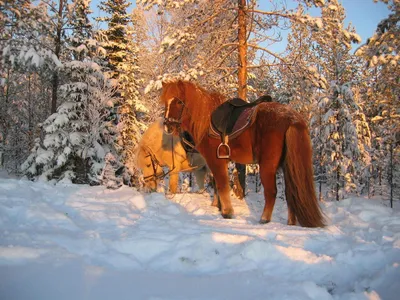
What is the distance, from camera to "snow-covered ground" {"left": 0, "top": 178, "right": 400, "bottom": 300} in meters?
1.95

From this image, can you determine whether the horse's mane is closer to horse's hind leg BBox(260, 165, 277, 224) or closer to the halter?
the halter

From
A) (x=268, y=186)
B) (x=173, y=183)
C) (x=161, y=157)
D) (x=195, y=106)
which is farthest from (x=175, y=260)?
(x=161, y=157)

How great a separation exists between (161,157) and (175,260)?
5285mm

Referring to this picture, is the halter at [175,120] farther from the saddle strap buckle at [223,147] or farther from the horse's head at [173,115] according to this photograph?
the saddle strap buckle at [223,147]

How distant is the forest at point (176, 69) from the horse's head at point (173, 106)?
1820mm

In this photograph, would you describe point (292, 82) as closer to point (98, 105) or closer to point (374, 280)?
point (374, 280)

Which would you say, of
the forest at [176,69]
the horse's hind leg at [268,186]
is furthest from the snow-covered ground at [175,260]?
the forest at [176,69]

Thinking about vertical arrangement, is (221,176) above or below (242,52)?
below

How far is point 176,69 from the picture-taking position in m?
8.49

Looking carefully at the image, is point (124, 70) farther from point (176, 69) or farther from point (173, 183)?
point (173, 183)

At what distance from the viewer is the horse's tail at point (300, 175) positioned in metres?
4.44

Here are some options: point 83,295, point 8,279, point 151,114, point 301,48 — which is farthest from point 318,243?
point 151,114

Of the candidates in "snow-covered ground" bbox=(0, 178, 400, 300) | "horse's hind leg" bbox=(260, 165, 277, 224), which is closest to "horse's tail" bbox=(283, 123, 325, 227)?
"horse's hind leg" bbox=(260, 165, 277, 224)

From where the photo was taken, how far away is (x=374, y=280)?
2355mm
